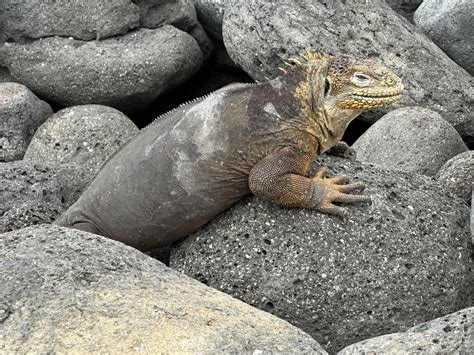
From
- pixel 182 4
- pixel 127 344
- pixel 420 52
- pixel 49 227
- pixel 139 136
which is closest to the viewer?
pixel 127 344

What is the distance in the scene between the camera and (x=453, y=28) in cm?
678

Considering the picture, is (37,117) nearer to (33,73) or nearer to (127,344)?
(33,73)

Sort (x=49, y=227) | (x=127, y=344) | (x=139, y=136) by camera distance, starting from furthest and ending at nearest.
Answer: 1. (x=139, y=136)
2. (x=49, y=227)
3. (x=127, y=344)

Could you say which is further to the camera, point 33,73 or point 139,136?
point 33,73

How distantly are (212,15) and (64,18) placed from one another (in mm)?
1293

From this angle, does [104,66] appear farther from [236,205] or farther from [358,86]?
[358,86]

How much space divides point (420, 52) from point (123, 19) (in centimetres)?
216

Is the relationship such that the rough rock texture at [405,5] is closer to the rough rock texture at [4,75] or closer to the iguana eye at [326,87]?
the rough rock texture at [4,75]

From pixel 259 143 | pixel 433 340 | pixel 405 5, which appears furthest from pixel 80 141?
pixel 405 5

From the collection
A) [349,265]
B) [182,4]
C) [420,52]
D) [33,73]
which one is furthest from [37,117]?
[349,265]

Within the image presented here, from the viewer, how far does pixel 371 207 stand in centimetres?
425

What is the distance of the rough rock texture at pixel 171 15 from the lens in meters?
6.84

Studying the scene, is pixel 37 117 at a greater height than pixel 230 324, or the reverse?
pixel 230 324

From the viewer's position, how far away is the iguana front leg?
4.12 metres
